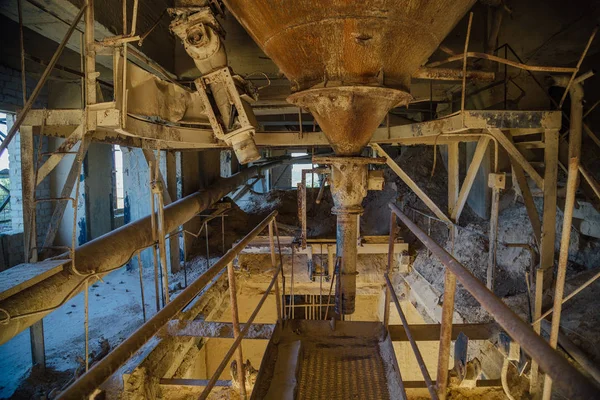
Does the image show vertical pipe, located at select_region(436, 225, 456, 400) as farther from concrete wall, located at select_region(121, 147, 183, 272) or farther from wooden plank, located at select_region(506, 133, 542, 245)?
concrete wall, located at select_region(121, 147, 183, 272)

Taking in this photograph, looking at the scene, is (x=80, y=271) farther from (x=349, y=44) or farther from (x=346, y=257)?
(x=349, y=44)

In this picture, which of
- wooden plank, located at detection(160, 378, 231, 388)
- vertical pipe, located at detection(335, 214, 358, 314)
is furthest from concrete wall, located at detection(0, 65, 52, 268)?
vertical pipe, located at detection(335, 214, 358, 314)

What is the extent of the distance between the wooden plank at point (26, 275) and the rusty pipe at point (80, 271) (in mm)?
64

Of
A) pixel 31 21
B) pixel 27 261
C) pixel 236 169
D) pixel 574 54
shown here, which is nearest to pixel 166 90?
pixel 31 21

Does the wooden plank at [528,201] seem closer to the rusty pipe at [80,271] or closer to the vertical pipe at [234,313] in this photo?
the vertical pipe at [234,313]

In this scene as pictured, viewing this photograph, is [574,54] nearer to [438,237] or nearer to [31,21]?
[438,237]

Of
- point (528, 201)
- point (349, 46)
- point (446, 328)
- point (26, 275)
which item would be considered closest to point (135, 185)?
point (26, 275)

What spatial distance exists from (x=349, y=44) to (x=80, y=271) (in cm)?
349

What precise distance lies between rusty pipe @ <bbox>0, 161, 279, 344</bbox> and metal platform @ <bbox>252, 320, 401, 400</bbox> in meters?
2.05

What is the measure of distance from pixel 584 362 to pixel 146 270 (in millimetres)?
7411

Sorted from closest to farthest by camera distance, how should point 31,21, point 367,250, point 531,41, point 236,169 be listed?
point 31,21
point 531,41
point 367,250
point 236,169

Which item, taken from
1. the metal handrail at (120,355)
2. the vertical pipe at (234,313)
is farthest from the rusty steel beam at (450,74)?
the metal handrail at (120,355)

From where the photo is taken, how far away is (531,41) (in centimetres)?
536

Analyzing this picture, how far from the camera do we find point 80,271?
3.41m
